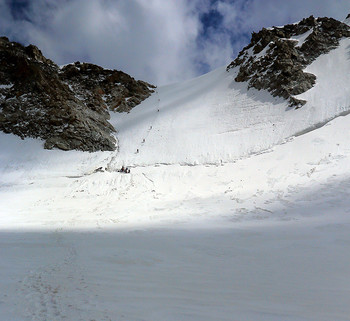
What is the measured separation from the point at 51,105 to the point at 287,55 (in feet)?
103

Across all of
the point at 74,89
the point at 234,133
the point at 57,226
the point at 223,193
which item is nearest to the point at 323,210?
the point at 223,193

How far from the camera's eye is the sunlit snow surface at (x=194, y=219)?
8.97ft

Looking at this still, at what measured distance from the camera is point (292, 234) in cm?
611

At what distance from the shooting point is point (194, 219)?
9.48 m

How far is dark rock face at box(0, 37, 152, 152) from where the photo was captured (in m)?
→ 27.2

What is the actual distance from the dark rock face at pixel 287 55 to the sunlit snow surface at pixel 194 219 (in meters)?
1.87

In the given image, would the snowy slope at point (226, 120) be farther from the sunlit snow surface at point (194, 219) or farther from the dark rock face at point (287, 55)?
the dark rock face at point (287, 55)

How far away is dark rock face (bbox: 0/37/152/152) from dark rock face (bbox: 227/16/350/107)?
64.9 feet

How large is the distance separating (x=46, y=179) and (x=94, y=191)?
6173 millimetres

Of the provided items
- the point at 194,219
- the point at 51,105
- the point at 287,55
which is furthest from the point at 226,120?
the point at 51,105

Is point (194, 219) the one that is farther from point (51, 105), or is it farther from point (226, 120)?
point (51, 105)

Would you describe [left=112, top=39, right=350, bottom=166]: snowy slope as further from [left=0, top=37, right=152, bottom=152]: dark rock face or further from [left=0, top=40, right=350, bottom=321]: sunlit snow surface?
[left=0, top=37, right=152, bottom=152]: dark rock face

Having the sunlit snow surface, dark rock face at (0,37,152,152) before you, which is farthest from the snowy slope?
dark rock face at (0,37,152,152)

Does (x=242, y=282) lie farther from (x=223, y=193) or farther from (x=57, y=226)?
(x=223, y=193)
